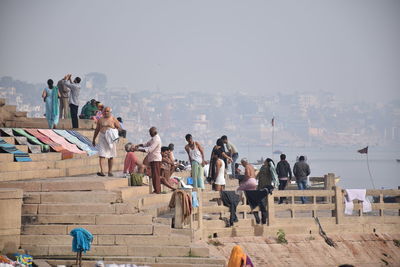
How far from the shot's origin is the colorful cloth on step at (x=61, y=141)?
82.8ft

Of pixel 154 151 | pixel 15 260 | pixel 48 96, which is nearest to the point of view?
pixel 15 260

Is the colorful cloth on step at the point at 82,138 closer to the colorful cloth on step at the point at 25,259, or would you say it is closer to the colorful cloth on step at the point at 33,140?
the colorful cloth on step at the point at 33,140

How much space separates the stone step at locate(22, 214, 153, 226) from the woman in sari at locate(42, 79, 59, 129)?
10.4 meters

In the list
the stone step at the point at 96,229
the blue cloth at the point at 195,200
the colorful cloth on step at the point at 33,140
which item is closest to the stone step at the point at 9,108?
the colorful cloth on step at the point at 33,140

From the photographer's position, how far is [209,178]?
25469 mm

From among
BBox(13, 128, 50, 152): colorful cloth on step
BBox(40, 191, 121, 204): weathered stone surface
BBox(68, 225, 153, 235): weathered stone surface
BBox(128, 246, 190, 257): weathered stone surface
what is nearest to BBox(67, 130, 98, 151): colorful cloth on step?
BBox(13, 128, 50, 152): colorful cloth on step

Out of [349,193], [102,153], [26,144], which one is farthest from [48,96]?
[349,193]

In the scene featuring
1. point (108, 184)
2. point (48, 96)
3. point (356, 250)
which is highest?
point (48, 96)

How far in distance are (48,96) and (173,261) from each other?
12353 millimetres

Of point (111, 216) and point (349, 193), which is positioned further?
point (349, 193)

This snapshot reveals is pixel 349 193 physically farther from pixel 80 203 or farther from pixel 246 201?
pixel 80 203

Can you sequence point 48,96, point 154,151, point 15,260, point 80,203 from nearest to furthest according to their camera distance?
point 15,260, point 80,203, point 154,151, point 48,96

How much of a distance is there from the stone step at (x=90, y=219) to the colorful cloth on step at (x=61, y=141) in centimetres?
738

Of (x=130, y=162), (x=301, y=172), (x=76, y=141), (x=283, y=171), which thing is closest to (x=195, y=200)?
(x=130, y=162)
